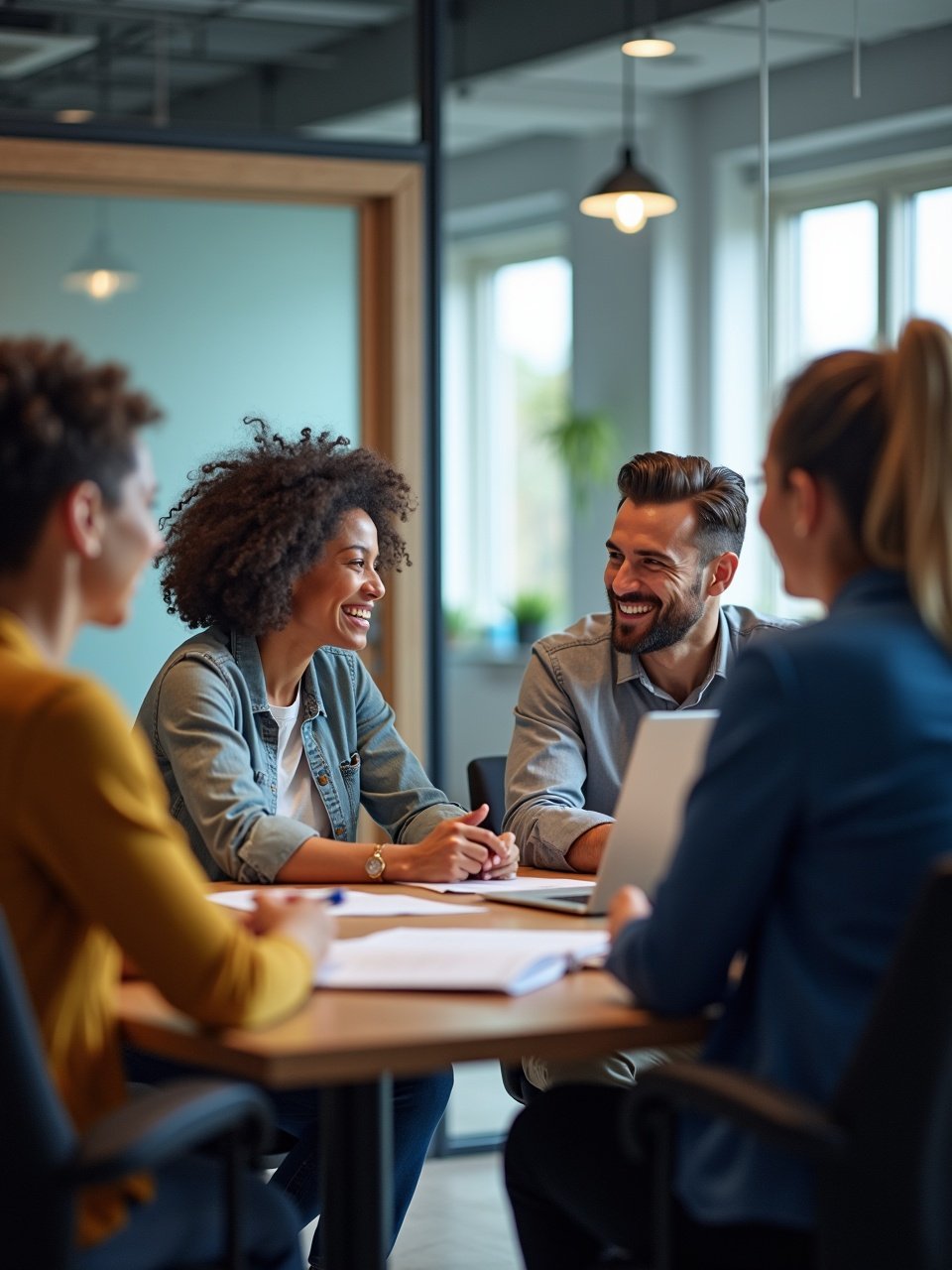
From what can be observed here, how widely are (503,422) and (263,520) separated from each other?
6616 millimetres

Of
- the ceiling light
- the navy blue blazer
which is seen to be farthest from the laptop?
the ceiling light

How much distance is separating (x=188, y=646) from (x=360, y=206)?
1737 millimetres

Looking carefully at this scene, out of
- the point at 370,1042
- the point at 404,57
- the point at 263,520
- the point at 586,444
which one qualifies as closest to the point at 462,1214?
the point at 263,520

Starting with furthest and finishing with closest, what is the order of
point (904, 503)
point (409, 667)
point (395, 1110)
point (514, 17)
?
1. point (514, 17)
2. point (409, 667)
3. point (395, 1110)
4. point (904, 503)

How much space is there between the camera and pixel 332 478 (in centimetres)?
281

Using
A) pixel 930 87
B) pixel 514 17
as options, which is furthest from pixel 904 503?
pixel 514 17

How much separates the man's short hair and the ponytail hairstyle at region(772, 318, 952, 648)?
3.93 feet

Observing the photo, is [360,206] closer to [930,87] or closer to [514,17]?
[930,87]

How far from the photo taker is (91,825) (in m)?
1.46

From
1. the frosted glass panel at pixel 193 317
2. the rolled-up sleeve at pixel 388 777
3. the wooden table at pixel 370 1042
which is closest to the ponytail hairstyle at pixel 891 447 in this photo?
the wooden table at pixel 370 1042

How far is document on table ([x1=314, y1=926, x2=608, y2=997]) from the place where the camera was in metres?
1.70

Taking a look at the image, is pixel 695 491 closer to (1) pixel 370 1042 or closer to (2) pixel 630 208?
(1) pixel 370 1042

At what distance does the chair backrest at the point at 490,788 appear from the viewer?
2947 millimetres

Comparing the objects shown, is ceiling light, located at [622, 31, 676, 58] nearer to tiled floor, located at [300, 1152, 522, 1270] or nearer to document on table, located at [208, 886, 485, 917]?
tiled floor, located at [300, 1152, 522, 1270]
